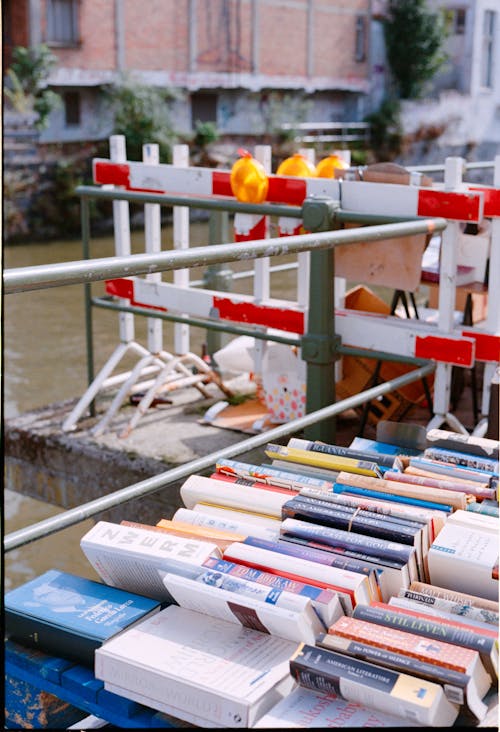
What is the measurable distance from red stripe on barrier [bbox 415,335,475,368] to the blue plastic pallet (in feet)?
7.75

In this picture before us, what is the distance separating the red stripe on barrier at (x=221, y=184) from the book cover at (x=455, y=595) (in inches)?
115

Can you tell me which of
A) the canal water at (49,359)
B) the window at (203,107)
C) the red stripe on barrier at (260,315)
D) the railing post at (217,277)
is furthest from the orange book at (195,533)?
the window at (203,107)

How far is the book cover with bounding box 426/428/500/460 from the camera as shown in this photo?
226 centimetres

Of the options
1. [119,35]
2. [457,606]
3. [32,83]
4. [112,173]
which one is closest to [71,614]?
[457,606]

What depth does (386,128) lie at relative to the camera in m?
30.8

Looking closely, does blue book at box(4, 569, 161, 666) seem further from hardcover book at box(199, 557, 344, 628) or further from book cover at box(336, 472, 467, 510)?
book cover at box(336, 472, 467, 510)

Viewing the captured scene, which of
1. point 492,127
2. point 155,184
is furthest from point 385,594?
point 492,127

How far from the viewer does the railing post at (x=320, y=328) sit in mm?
3400

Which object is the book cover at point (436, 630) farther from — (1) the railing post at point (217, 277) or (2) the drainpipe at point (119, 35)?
(2) the drainpipe at point (119, 35)

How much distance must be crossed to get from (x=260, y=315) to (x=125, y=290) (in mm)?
870

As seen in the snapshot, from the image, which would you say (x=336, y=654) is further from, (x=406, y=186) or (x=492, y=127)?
(x=492, y=127)

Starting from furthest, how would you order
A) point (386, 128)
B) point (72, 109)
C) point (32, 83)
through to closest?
point (386, 128), point (72, 109), point (32, 83)

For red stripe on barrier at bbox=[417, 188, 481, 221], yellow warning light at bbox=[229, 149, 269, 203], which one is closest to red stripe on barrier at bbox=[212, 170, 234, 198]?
yellow warning light at bbox=[229, 149, 269, 203]

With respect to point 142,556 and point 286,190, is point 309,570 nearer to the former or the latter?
point 142,556
